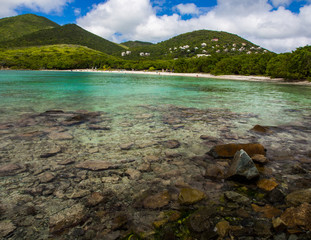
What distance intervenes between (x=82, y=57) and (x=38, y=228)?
219020 millimetres

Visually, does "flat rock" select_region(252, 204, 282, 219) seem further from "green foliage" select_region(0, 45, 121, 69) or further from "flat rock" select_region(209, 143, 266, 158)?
"green foliage" select_region(0, 45, 121, 69)

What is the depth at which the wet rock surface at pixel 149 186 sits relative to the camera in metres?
3.36

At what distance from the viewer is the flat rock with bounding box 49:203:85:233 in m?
3.40

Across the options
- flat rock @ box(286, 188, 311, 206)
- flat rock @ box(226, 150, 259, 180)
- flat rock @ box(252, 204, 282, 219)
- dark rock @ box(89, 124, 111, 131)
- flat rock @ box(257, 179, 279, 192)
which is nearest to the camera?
flat rock @ box(252, 204, 282, 219)

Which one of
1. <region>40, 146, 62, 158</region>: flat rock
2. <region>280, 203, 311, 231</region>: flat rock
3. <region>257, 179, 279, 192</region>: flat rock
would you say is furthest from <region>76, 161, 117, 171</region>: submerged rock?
<region>280, 203, 311, 231</region>: flat rock

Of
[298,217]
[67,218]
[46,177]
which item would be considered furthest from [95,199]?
[298,217]

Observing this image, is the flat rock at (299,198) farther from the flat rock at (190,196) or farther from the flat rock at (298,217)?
the flat rock at (190,196)

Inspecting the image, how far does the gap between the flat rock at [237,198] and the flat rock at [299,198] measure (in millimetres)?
839

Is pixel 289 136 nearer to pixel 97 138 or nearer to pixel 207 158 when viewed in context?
pixel 207 158

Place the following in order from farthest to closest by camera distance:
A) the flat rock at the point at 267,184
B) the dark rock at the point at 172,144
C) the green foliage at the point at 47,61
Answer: the green foliage at the point at 47,61
the dark rock at the point at 172,144
the flat rock at the point at 267,184

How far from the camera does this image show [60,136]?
8211mm

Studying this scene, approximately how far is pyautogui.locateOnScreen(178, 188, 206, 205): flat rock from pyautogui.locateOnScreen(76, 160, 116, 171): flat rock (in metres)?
2.42

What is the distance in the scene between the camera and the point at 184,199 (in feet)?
13.5

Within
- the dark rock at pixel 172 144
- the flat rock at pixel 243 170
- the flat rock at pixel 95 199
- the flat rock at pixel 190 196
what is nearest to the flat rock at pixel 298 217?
the flat rock at pixel 243 170
